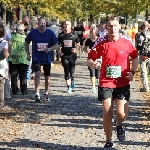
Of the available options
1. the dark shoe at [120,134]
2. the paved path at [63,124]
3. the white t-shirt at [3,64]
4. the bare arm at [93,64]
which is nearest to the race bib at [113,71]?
the bare arm at [93,64]

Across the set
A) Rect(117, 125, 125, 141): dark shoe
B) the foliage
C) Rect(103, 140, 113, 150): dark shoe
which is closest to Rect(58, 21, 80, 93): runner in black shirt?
Rect(117, 125, 125, 141): dark shoe

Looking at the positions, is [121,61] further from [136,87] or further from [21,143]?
[136,87]

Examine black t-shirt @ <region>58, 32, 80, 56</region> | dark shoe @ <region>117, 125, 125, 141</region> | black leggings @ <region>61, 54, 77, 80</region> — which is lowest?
dark shoe @ <region>117, 125, 125, 141</region>

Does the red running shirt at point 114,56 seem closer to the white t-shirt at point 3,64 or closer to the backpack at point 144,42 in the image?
the white t-shirt at point 3,64

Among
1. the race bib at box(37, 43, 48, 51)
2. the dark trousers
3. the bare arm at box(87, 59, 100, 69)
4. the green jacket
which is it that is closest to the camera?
the bare arm at box(87, 59, 100, 69)

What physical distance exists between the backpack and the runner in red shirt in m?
6.11

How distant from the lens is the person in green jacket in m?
13.5

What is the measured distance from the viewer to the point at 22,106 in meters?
11.9

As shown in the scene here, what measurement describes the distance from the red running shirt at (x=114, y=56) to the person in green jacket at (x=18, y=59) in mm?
6061

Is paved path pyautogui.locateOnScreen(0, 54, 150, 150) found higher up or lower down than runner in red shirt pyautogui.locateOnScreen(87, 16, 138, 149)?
lower down

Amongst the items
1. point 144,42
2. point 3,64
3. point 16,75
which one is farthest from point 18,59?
point 144,42

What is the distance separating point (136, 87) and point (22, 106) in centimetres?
509

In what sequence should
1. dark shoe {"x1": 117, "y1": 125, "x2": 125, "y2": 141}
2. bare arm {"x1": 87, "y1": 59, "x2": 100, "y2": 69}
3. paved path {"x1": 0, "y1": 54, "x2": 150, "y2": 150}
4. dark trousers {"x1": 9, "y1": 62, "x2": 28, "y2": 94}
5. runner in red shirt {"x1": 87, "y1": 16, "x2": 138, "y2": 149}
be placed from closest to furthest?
runner in red shirt {"x1": 87, "y1": 16, "x2": 138, "y2": 149} < bare arm {"x1": 87, "y1": 59, "x2": 100, "y2": 69} < dark shoe {"x1": 117, "y1": 125, "x2": 125, "y2": 141} < paved path {"x1": 0, "y1": 54, "x2": 150, "y2": 150} < dark trousers {"x1": 9, "y1": 62, "x2": 28, "y2": 94}

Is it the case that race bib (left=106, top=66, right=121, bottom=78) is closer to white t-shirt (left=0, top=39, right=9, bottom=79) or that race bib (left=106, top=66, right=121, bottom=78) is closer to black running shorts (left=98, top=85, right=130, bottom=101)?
black running shorts (left=98, top=85, right=130, bottom=101)
